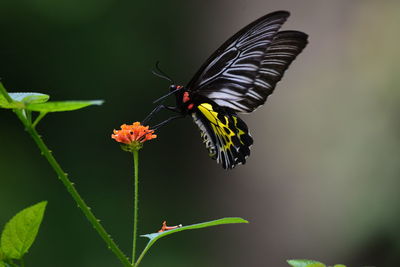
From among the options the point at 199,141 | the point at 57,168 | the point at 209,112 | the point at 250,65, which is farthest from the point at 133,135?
the point at 199,141

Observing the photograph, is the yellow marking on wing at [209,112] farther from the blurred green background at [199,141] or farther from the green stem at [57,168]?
the blurred green background at [199,141]

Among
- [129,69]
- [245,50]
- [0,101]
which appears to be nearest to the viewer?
[0,101]

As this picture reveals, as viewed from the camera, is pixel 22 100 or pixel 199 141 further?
pixel 199 141

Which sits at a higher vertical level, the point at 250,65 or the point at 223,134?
the point at 250,65

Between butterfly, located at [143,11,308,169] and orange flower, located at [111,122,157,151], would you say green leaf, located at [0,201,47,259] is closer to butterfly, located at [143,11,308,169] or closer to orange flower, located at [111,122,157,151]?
orange flower, located at [111,122,157,151]

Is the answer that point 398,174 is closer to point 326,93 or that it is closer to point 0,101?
point 326,93

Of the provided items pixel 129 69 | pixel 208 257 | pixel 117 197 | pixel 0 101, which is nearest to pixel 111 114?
Answer: pixel 129 69

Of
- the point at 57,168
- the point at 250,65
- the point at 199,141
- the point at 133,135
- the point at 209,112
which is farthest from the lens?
the point at 199,141

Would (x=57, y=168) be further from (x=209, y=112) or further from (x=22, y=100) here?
(x=209, y=112)
